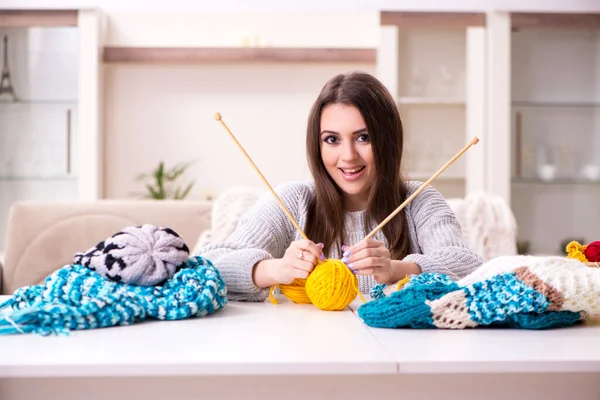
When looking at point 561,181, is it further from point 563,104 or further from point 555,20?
point 555,20

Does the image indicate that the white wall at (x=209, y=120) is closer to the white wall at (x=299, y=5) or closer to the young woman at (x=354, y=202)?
the white wall at (x=299, y=5)

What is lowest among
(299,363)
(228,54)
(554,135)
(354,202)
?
(299,363)

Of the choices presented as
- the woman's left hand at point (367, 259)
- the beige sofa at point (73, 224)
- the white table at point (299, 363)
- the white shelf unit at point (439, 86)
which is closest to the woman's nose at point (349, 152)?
the woman's left hand at point (367, 259)

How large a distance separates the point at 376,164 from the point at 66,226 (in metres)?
1.47

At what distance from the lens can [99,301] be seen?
902 mm

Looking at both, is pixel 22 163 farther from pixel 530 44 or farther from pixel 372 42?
pixel 530 44

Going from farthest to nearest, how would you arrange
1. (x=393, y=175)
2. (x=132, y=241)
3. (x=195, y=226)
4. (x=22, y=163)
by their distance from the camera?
1. (x=22, y=163)
2. (x=195, y=226)
3. (x=393, y=175)
4. (x=132, y=241)

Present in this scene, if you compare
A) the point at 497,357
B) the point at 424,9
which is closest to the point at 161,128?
the point at 424,9

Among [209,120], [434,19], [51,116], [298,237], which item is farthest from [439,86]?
[298,237]

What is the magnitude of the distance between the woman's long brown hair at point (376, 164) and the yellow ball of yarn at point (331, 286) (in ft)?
1.38

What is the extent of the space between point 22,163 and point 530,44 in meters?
2.51

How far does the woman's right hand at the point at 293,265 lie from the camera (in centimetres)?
110

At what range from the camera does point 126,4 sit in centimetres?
352

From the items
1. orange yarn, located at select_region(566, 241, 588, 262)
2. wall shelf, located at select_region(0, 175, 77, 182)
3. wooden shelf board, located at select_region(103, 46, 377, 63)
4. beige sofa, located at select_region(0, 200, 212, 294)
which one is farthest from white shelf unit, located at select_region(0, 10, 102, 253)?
orange yarn, located at select_region(566, 241, 588, 262)
